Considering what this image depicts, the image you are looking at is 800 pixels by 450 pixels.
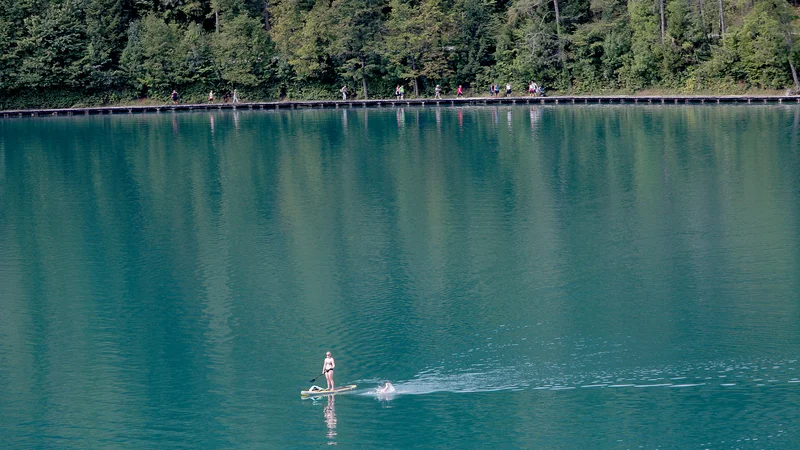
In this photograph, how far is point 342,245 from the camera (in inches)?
1844

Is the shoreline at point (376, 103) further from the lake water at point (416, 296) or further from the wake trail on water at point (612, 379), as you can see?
the wake trail on water at point (612, 379)

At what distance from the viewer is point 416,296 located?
3900 centimetres

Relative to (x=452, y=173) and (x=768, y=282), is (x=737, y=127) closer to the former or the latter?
(x=452, y=173)

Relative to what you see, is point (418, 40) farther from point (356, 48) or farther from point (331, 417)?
point (331, 417)

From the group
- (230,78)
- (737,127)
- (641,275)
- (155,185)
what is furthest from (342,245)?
(230,78)

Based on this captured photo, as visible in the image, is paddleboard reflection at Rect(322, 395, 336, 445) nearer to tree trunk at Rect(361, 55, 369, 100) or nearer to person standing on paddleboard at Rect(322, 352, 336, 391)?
person standing on paddleboard at Rect(322, 352, 336, 391)

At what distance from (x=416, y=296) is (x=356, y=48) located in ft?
214

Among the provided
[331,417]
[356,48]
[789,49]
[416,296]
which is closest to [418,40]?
[356,48]

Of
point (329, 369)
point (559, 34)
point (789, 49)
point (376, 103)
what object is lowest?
point (329, 369)

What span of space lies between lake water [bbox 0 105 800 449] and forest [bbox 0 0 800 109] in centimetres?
2149

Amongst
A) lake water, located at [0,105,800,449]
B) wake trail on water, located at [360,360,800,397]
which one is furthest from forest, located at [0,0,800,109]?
wake trail on water, located at [360,360,800,397]

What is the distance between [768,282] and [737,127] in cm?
3757

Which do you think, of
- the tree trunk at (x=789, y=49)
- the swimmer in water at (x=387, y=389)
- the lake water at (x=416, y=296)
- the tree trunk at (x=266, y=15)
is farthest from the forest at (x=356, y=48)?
the swimmer in water at (x=387, y=389)

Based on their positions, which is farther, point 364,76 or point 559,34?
point 364,76
